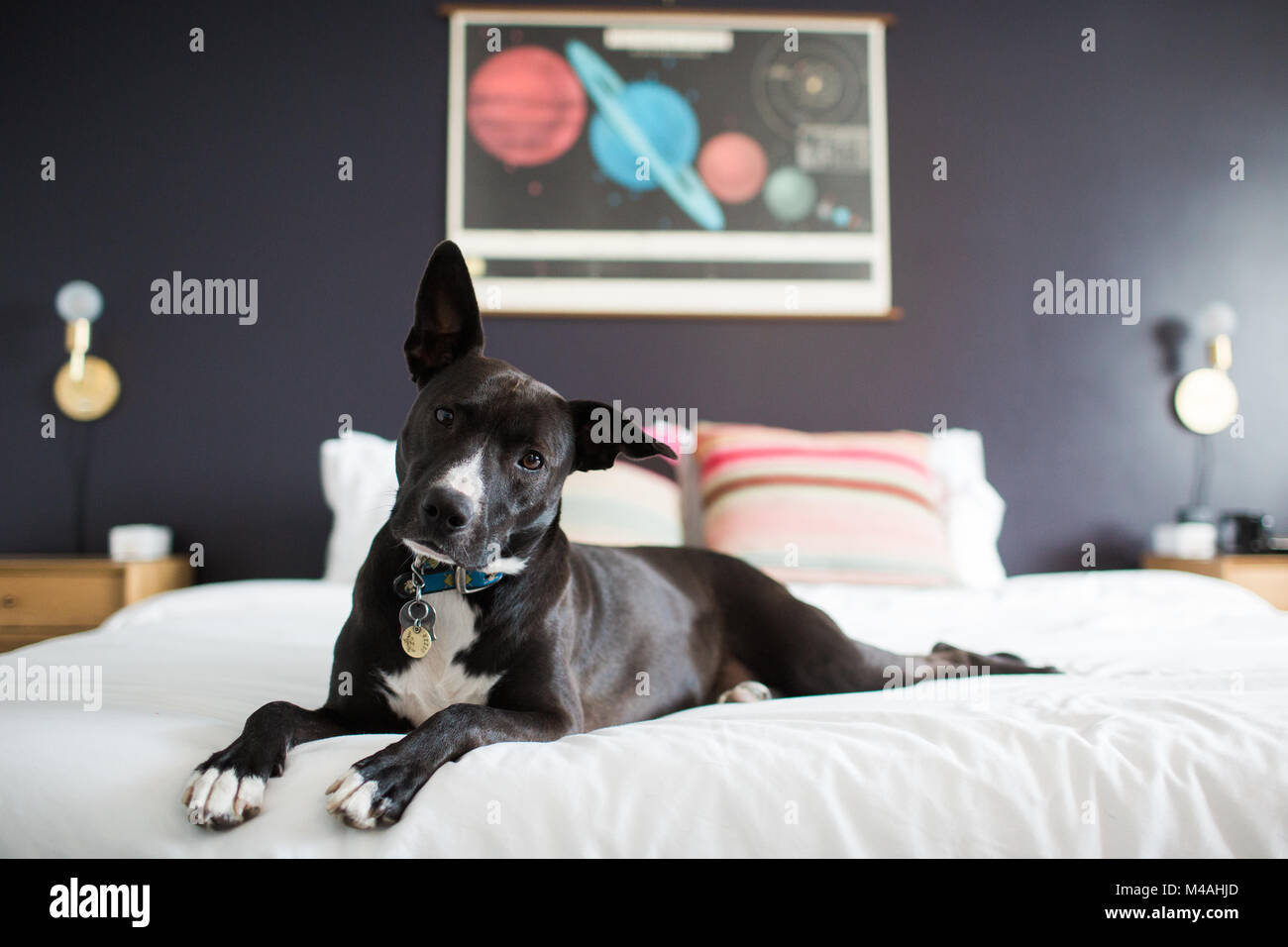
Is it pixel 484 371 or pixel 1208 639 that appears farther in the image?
pixel 1208 639

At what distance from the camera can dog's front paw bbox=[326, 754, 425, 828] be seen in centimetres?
87

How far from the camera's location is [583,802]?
0.90 m

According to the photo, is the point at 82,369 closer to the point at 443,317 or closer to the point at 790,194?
the point at 443,317

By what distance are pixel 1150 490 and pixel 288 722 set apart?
3.74 metres

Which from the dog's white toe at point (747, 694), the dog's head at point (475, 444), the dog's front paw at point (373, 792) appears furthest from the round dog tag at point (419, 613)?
the dog's white toe at point (747, 694)

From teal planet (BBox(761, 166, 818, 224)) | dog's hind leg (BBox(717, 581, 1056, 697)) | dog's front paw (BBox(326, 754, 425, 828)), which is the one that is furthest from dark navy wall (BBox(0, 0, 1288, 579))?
dog's front paw (BBox(326, 754, 425, 828))

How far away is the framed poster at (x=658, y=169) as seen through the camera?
11.6ft

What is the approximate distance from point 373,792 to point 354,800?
0.06ft

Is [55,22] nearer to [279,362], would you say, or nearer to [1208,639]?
[279,362]

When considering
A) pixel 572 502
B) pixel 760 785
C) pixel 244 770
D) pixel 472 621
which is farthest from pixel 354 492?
pixel 760 785

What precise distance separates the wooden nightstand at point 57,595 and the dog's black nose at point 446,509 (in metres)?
2.36

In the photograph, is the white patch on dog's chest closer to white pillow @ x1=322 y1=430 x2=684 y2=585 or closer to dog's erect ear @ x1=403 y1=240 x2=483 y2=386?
dog's erect ear @ x1=403 y1=240 x2=483 y2=386
